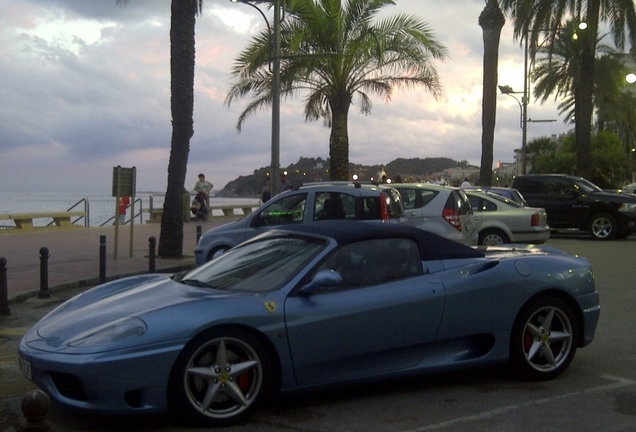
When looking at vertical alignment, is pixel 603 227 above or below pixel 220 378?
above

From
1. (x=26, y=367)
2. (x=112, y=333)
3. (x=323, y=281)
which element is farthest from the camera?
(x=323, y=281)

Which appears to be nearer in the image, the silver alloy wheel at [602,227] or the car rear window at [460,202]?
the car rear window at [460,202]

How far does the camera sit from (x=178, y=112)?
1714cm

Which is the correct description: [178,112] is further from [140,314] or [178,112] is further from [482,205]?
[140,314]

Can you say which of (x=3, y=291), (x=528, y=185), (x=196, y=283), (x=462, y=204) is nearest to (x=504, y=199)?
(x=462, y=204)

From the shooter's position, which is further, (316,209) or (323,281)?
(316,209)

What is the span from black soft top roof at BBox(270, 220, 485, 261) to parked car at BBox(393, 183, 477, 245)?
7970 millimetres

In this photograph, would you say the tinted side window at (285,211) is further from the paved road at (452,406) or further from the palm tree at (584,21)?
the palm tree at (584,21)

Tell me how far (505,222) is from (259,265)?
511 inches

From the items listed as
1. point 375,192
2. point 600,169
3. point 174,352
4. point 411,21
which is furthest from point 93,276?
point 600,169

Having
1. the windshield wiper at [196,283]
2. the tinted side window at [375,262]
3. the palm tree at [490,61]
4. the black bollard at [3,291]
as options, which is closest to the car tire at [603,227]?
the palm tree at [490,61]

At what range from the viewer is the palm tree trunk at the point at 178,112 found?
17.1 m

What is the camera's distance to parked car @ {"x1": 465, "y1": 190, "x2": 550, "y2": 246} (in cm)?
1817

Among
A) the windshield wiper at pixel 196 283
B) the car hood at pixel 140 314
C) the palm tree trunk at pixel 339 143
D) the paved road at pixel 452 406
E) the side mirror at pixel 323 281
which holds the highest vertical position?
the palm tree trunk at pixel 339 143
